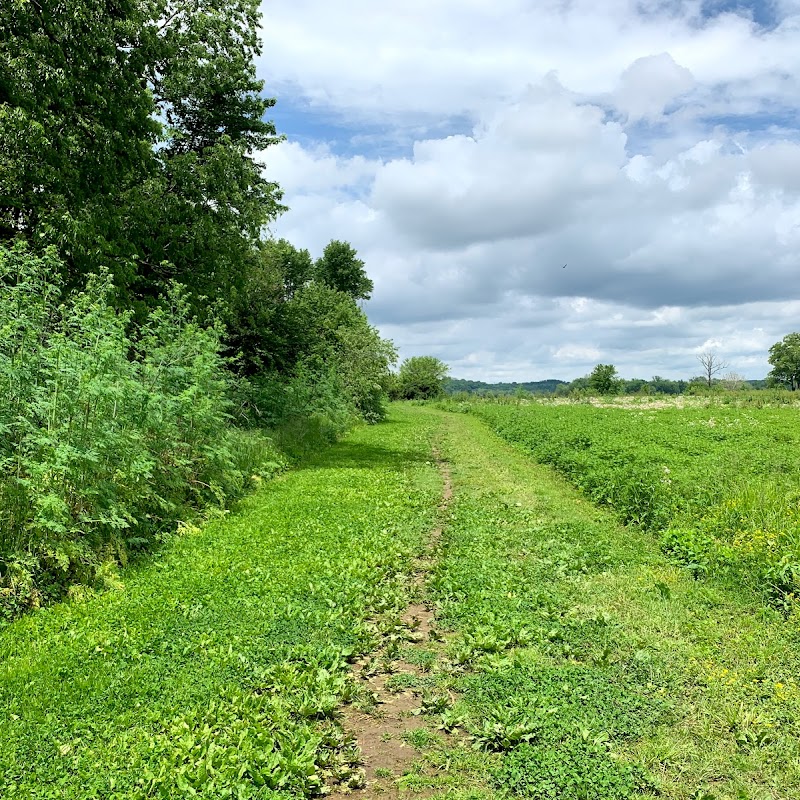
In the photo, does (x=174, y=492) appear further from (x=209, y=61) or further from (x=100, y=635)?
(x=209, y=61)

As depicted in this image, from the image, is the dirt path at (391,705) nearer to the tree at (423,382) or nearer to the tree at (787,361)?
the tree at (423,382)

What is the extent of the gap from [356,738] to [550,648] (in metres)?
2.34

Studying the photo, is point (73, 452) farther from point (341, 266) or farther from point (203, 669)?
point (341, 266)

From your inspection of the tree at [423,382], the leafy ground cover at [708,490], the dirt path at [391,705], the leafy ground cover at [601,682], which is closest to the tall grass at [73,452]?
the dirt path at [391,705]

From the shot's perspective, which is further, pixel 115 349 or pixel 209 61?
pixel 209 61

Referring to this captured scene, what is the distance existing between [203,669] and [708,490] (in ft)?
33.2

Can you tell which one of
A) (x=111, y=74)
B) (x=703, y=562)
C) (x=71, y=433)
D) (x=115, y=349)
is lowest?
(x=703, y=562)

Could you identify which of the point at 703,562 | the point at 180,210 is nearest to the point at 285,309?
the point at 180,210

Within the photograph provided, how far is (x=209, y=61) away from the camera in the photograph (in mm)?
23031

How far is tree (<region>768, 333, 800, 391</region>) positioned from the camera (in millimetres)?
124188

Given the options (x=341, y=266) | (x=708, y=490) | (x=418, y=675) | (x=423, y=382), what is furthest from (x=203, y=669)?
(x=423, y=382)

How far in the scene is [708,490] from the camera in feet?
39.5

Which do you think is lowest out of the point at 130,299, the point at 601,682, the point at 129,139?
the point at 601,682

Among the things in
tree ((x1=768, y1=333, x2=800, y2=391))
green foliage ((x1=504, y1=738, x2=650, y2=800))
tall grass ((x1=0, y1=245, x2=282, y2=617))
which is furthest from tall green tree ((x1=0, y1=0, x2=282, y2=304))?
tree ((x1=768, y1=333, x2=800, y2=391))
